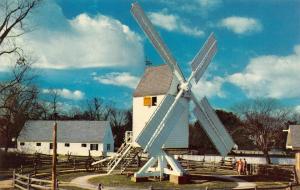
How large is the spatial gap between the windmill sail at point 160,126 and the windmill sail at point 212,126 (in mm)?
1602

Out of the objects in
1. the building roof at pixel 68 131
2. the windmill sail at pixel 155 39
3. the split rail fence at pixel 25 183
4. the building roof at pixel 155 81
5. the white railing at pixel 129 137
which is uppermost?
the windmill sail at pixel 155 39

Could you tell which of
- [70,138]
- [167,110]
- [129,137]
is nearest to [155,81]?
[167,110]

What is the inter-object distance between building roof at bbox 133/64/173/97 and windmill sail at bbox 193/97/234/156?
2573 mm

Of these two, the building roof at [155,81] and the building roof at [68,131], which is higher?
the building roof at [155,81]

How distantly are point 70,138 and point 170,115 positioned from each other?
41.8 meters

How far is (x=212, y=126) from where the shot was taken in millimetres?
30734

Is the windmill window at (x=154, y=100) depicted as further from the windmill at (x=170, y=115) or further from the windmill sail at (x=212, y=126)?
the windmill sail at (x=212, y=126)

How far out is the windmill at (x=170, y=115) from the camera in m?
27.5

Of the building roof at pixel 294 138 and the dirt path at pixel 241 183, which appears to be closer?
the dirt path at pixel 241 183

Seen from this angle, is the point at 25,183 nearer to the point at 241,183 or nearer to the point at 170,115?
the point at 170,115

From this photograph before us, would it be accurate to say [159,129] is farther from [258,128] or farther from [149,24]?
[258,128]

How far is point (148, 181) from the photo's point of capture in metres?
29.9

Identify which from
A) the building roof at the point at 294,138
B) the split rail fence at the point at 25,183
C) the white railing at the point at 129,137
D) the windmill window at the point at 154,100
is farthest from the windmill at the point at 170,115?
the building roof at the point at 294,138

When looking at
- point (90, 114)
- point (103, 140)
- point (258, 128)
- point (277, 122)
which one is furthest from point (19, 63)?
point (90, 114)
